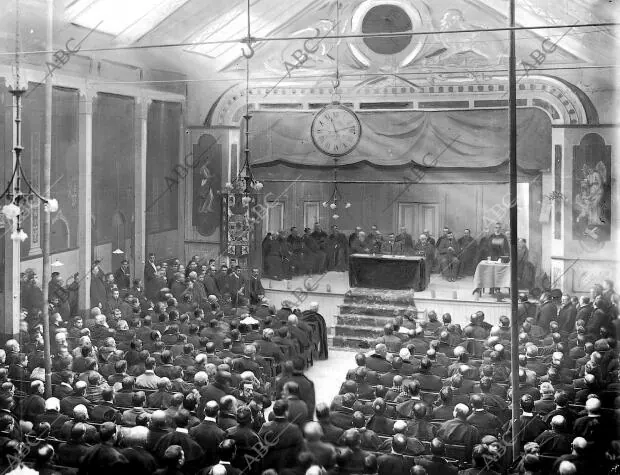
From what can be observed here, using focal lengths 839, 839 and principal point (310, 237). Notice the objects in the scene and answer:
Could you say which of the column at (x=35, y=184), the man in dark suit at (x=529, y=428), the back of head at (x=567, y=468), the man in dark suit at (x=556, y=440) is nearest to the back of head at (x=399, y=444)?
the man in dark suit at (x=529, y=428)

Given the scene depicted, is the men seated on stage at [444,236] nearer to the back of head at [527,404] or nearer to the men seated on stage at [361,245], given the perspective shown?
the men seated on stage at [361,245]

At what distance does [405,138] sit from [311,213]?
208cm

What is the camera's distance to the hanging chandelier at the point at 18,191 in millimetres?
9805

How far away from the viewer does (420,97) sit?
14.4m

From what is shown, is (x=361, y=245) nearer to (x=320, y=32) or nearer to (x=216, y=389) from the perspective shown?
(x=320, y=32)

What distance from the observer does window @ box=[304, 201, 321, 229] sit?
47.1 ft

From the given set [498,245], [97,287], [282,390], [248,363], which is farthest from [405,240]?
[97,287]

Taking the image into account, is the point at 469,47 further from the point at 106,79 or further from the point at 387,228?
the point at 106,79

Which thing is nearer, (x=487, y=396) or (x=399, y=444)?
(x=399, y=444)

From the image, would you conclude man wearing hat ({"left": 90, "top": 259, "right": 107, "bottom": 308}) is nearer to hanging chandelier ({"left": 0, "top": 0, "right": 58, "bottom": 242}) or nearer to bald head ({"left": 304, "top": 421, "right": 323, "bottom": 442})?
hanging chandelier ({"left": 0, "top": 0, "right": 58, "bottom": 242})

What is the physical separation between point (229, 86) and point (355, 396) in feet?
18.9

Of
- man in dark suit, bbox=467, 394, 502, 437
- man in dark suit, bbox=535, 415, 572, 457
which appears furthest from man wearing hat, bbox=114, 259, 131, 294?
man in dark suit, bbox=535, 415, 572, 457

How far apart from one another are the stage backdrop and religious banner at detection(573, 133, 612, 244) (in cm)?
140

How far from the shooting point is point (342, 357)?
42.3 feet
